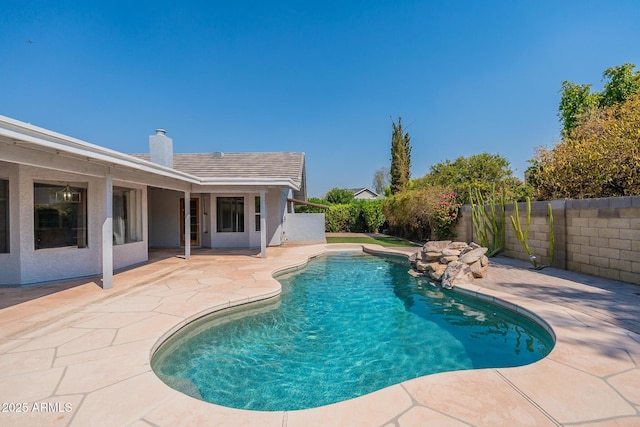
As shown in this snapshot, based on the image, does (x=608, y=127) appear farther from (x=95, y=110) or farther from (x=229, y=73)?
(x=95, y=110)

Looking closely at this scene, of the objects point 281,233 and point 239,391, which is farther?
point 281,233

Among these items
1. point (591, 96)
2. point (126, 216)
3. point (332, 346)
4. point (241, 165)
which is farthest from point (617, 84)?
point (126, 216)

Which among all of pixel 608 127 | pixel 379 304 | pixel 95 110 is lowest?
pixel 379 304

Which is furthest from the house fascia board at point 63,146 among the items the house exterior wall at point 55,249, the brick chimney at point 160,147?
the brick chimney at point 160,147

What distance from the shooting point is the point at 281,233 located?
1609 centimetres

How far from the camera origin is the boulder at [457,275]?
7.57 metres

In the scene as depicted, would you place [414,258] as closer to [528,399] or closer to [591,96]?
[528,399]

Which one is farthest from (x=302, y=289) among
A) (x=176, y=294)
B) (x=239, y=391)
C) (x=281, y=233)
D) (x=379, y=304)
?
(x=281, y=233)

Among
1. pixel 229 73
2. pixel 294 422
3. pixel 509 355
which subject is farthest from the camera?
pixel 229 73

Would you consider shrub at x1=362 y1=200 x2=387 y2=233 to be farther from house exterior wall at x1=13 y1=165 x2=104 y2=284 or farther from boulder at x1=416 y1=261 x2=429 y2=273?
house exterior wall at x1=13 y1=165 x2=104 y2=284

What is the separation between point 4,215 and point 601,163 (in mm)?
16814

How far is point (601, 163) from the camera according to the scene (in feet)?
29.2

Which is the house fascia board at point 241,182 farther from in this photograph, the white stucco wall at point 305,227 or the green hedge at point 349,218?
the green hedge at point 349,218

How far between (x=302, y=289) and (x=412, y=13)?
1299cm
